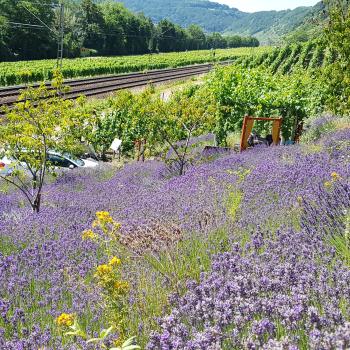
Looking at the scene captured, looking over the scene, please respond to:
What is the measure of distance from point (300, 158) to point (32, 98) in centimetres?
485

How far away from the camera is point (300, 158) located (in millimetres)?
8586

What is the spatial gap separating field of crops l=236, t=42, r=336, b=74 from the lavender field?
4326 centimetres

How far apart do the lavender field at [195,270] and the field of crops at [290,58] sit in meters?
43.3

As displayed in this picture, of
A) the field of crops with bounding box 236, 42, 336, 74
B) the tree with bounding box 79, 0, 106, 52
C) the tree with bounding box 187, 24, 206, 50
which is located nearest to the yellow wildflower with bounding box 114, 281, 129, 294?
the field of crops with bounding box 236, 42, 336, 74

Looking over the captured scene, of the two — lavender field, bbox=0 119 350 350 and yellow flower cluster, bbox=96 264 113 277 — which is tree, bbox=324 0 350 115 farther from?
yellow flower cluster, bbox=96 264 113 277

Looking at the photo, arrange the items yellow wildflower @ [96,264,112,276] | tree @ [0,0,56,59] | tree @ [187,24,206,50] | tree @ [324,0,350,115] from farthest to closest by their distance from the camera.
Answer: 1. tree @ [187,24,206,50]
2. tree @ [0,0,56,59]
3. tree @ [324,0,350,115]
4. yellow wildflower @ [96,264,112,276]

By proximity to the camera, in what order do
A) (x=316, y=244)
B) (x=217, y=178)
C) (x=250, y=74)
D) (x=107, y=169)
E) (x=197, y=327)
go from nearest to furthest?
(x=197, y=327) → (x=316, y=244) → (x=217, y=178) → (x=107, y=169) → (x=250, y=74)

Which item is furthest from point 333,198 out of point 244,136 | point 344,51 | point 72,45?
point 72,45

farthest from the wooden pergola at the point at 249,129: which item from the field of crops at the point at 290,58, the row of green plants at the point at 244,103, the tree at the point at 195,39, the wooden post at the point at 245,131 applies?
the tree at the point at 195,39

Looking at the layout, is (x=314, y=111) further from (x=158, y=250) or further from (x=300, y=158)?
(x=158, y=250)

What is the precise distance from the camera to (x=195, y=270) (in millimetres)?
4137

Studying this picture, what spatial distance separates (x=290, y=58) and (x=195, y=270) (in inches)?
2045

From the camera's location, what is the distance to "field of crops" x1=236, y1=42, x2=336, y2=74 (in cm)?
4922

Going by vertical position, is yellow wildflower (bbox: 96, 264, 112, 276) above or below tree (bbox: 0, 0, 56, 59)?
below
